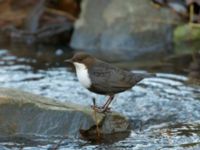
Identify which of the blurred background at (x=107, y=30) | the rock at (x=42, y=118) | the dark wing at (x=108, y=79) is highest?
the dark wing at (x=108, y=79)

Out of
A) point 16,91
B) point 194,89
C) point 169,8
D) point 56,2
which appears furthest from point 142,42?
point 16,91

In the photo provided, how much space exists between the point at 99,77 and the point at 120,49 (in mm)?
5129

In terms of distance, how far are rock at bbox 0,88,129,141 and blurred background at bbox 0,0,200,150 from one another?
530 mm

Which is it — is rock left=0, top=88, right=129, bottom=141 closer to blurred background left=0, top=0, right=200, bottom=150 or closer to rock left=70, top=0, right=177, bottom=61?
blurred background left=0, top=0, right=200, bottom=150

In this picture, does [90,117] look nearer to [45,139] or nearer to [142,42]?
[45,139]

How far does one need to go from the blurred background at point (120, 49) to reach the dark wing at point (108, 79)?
0.49 metres

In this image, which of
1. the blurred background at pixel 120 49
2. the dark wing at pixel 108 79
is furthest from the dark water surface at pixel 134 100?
the dark wing at pixel 108 79

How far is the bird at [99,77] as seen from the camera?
A: 6.00m

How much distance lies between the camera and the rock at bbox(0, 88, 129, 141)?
599 centimetres

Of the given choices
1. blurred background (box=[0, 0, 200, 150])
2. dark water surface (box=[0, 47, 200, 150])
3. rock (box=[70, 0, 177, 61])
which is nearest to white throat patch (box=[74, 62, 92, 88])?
dark water surface (box=[0, 47, 200, 150])

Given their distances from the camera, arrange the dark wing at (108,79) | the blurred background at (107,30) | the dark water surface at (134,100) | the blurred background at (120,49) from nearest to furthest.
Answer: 1. the dark water surface at (134,100)
2. the dark wing at (108,79)
3. the blurred background at (120,49)
4. the blurred background at (107,30)

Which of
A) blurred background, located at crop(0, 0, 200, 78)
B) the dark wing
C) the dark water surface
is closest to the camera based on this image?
the dark water surface

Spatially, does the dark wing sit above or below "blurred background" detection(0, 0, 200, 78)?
above

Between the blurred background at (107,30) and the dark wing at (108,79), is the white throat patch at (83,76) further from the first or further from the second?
the blurred background at (107,30)
